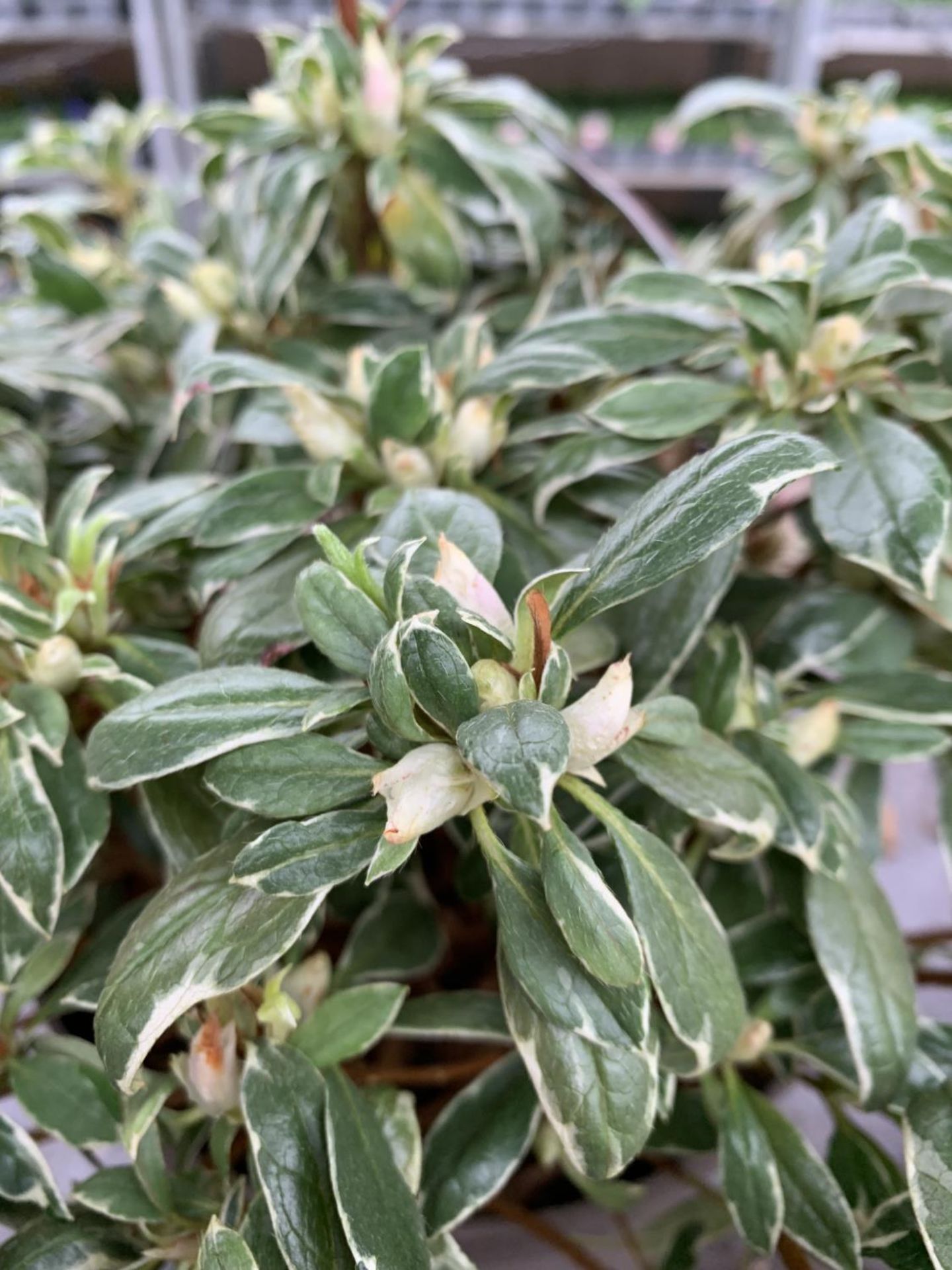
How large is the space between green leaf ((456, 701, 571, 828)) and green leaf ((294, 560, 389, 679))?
68mm

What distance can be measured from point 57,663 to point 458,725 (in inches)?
9.1

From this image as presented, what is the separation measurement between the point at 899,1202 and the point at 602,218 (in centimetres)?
80

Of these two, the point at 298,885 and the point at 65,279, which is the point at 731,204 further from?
the point at 298,885

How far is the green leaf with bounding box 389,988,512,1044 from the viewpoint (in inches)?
21.1

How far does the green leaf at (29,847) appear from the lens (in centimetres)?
47

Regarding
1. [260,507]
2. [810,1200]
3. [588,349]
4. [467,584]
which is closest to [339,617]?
[467,584]

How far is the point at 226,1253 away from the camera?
0.41m

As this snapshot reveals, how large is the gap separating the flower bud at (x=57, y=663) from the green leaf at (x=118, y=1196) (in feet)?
0.77

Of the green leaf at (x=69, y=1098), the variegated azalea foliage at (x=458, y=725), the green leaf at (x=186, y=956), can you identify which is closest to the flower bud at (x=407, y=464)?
the variegated azalea foliage at (x=458, y=725)

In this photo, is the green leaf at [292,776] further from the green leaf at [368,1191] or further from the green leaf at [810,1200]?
the green leaf at [810,1200]

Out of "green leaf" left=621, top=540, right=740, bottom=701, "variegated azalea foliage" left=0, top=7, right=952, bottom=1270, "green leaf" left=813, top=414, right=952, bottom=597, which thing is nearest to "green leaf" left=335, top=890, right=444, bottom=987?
"variegated azalea foliage" left=0, top=7, right=952, bottom=1270

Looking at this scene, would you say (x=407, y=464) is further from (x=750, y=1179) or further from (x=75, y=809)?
(x=750, y=1179)

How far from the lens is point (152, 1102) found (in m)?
0.47

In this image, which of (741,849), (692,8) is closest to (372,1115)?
(741,849)
